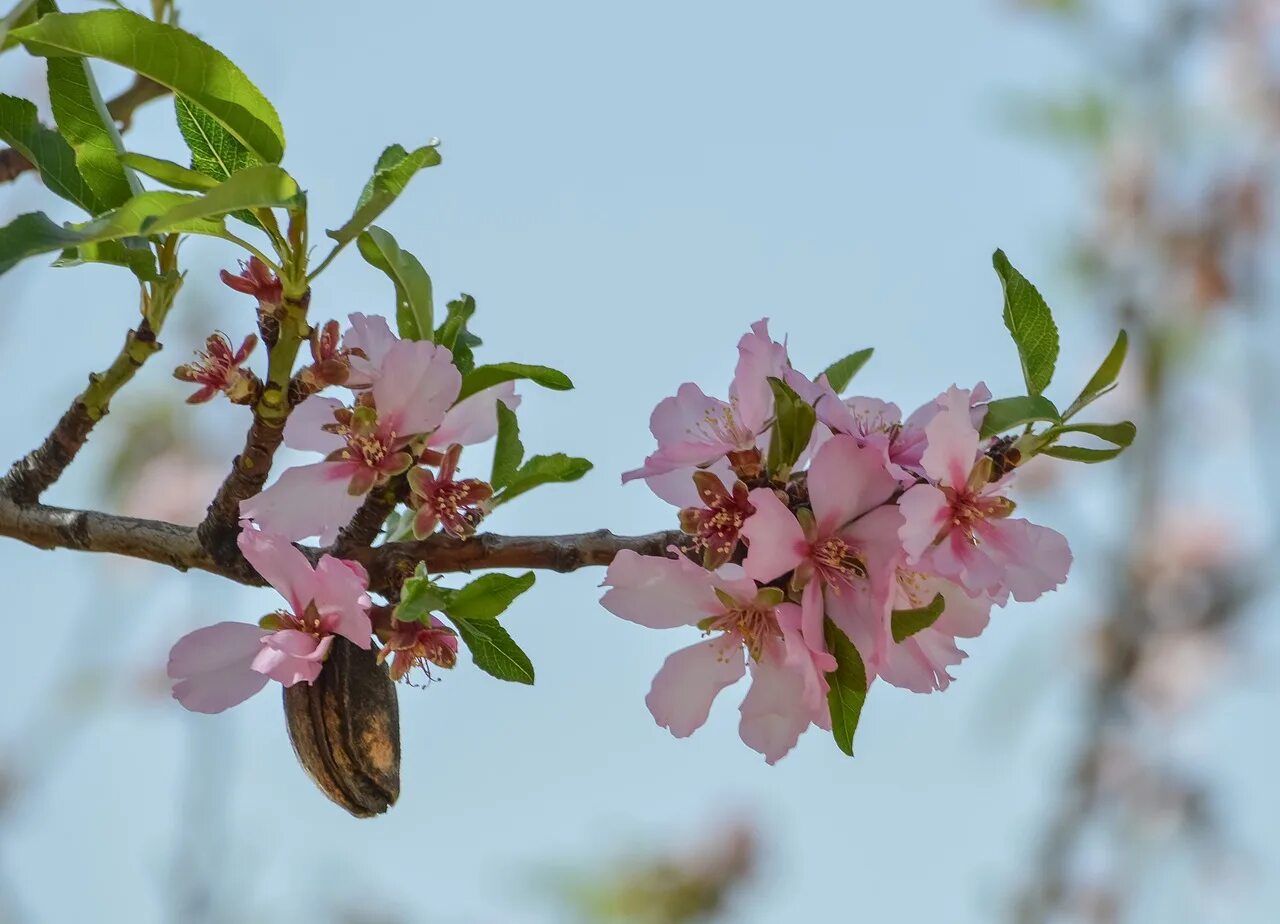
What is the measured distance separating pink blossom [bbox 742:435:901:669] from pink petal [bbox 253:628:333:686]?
32cm

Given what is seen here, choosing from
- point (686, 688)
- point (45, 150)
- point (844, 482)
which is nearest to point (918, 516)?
point (844, 482)

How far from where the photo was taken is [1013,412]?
3.34 feet

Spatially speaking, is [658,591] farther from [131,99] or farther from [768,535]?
[131,99]

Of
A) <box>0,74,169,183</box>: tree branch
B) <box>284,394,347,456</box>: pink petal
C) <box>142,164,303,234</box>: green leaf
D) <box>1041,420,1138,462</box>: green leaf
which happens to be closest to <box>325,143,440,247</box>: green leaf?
<box>142,164,303,234</box>: green leaf

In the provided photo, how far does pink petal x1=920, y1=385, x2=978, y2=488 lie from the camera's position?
97 centimetres

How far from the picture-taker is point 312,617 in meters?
1.01

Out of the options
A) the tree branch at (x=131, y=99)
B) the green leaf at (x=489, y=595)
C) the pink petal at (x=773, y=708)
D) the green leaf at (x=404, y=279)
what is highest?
the tree branch at (x=131, y=99)

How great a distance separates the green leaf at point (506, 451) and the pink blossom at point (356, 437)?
79 millimetres

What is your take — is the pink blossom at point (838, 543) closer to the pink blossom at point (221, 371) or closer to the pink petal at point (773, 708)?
the pink petal at point (773, 708)

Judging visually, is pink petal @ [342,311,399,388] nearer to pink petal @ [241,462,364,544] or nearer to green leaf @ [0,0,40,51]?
pink petal @ [241,462,364,544]

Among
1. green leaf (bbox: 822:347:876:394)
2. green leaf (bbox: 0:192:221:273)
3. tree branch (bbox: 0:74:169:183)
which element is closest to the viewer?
green leaf (bbox: 0:192:221:273)

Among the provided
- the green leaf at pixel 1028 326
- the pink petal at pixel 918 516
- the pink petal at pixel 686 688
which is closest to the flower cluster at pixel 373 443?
the pink petal at pixel 686 688

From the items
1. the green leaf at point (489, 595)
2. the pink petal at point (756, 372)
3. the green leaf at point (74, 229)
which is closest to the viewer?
the green leaf at point (74, 229)

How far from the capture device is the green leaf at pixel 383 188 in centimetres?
92
